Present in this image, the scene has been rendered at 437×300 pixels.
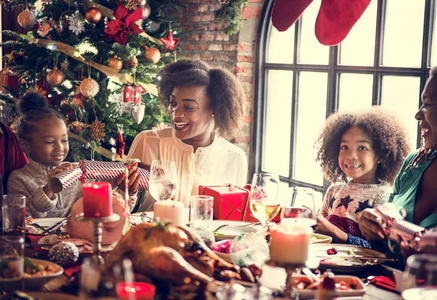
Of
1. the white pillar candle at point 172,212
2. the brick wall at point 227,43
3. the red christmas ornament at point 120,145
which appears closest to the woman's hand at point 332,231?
the white pillar candle at point 172,212

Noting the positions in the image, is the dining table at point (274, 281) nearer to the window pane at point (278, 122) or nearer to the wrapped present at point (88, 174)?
the wrapped present at point (88, 174)

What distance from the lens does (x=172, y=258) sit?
145 centimetres

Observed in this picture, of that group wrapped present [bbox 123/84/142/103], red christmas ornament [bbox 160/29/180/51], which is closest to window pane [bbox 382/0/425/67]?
red christmas ornament [bbox 160/29/180/51]

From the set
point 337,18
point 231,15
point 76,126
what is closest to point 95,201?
point 337,18

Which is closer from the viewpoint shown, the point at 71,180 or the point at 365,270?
the point at 365,270

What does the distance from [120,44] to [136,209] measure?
4.43 feet

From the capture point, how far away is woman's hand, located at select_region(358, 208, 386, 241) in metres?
1.96

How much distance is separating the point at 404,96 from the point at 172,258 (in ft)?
7.84

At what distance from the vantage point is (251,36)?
455cm

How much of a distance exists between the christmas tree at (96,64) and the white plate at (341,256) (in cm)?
210

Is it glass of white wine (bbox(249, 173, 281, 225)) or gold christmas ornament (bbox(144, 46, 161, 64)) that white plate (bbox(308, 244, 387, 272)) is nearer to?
glass of white wine (bbox(249, 173, 281, 225))

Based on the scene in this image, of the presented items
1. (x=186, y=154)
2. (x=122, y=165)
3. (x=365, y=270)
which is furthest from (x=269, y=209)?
(x=186, y=154)

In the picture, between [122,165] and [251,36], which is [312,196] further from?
[251,36]

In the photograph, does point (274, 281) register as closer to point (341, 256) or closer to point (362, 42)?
point (341, 256)
